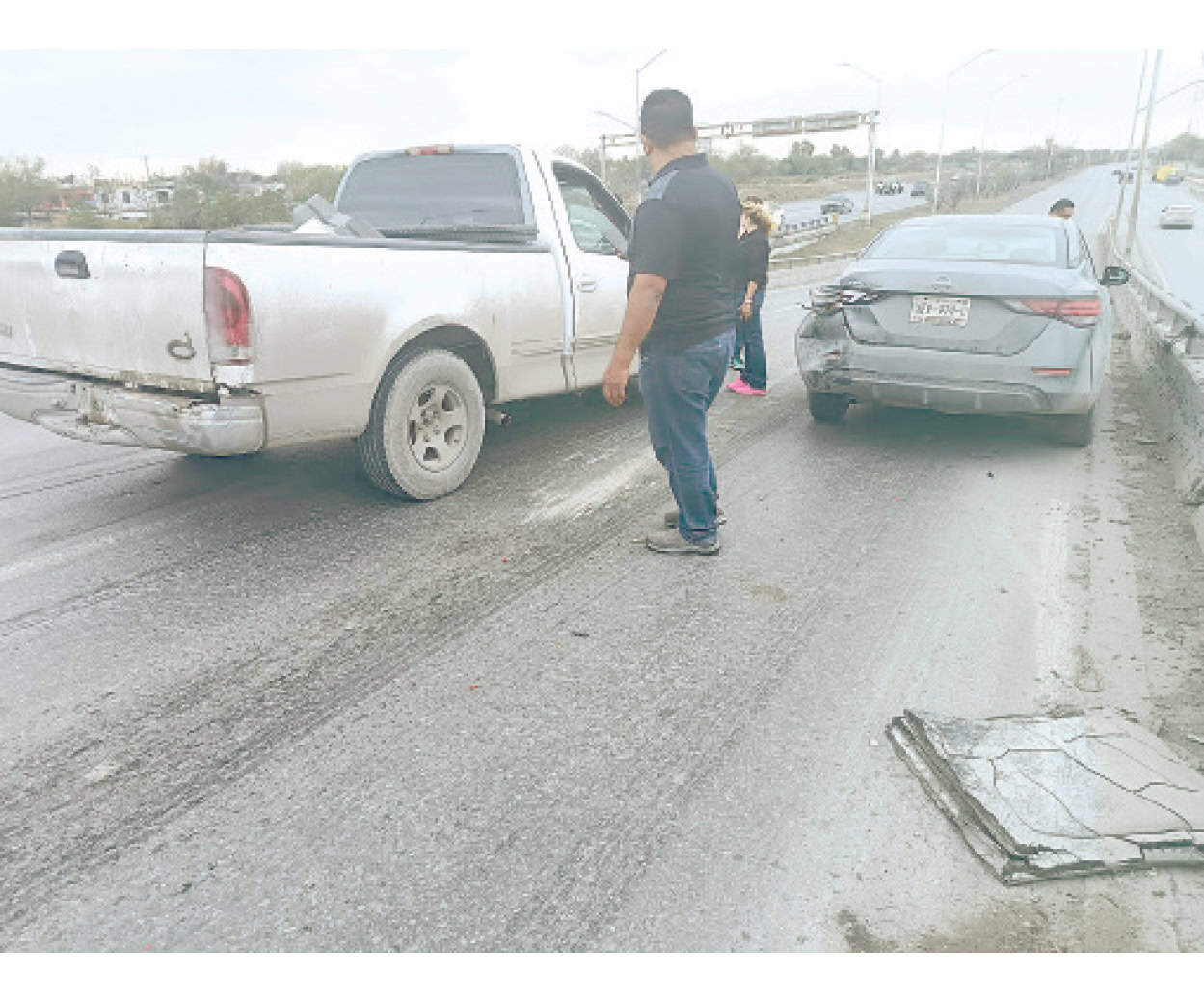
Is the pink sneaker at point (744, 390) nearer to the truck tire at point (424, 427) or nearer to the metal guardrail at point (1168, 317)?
the metal guardrail at point (1168, 317)

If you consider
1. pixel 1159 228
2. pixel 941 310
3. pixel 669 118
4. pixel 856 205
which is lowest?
pixel 1159 228

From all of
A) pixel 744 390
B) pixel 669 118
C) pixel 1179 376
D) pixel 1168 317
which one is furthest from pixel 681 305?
pixel 1168 317

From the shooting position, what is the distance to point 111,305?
404 cm

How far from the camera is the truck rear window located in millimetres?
5746

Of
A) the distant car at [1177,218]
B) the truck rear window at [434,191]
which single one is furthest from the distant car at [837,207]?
the truck rear window at [434,191]

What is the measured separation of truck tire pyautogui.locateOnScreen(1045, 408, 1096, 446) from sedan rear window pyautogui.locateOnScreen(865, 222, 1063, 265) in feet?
3.48

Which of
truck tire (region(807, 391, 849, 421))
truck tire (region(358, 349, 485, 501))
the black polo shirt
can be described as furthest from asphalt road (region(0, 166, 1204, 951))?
truck tire (region(807, 391, 849, 421))

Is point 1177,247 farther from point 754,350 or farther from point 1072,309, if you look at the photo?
point 1072,309

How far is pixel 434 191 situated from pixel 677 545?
3.12m

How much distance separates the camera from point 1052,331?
18.4 feet

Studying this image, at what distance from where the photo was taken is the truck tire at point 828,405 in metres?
6.84

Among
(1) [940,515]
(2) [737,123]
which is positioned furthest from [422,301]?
(2) [737,123]

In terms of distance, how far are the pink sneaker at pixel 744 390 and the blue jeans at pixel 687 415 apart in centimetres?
377

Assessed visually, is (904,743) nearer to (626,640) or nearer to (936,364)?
(626,640)
